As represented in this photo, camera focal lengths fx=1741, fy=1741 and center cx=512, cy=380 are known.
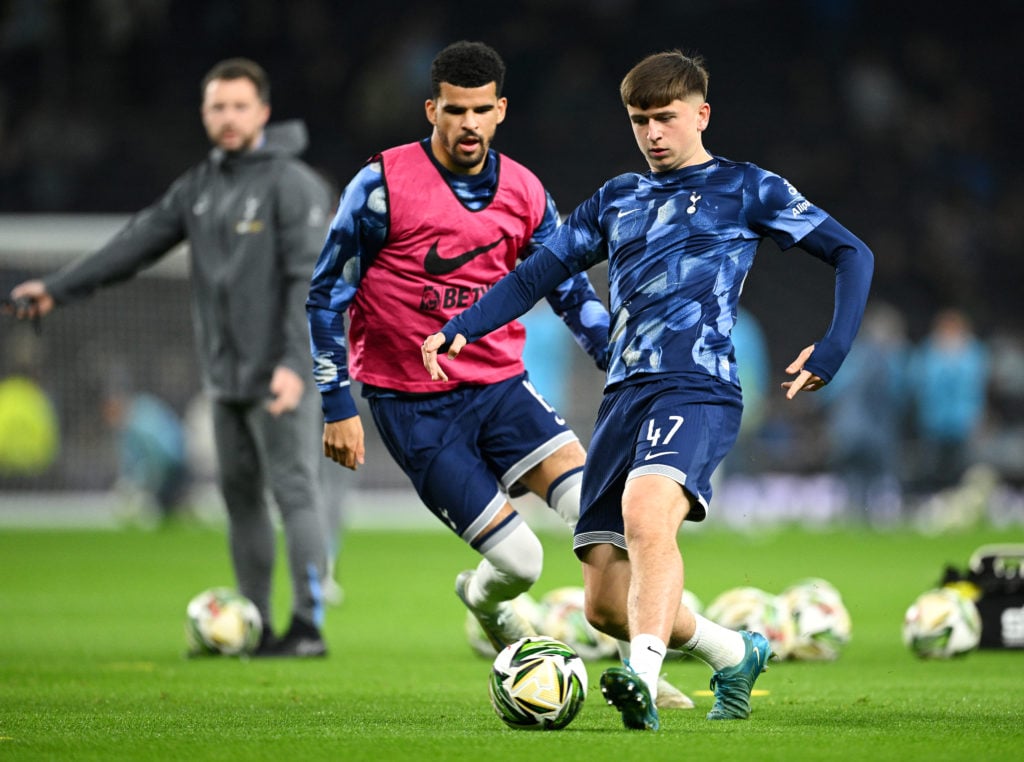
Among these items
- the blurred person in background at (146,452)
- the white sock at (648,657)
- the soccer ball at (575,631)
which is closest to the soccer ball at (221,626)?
the soccer ball at (575,631)

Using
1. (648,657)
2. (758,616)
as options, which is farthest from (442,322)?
(758,616)

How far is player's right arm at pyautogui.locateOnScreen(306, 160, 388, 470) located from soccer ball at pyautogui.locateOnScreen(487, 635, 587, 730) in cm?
137

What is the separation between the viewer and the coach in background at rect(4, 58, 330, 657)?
327 inches

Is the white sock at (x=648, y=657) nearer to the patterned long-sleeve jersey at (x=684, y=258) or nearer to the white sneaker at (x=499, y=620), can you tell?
the patterned long-sleeve jersey at (x=684, y=258)

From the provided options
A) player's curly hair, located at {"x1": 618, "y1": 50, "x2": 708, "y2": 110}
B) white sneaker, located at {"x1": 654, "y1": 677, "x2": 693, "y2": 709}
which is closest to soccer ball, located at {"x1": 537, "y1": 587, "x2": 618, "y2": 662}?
white sneaker, located at {"x1": 654, "y1": 677, "x2": 693, "y2": 709}

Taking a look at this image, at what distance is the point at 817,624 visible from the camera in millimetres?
8047

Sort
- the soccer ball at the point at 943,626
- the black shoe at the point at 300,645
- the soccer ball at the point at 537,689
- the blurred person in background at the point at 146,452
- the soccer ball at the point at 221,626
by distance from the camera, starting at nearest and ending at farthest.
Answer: the soccer ball at the point at 537,689 < the soccer ball at the point at 943,626 < the soccer ball at the point at 221,626 < the black shoe at the point at 300,645 < the blurred person in background at the point at 146,452

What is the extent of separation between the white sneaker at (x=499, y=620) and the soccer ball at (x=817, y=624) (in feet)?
5.15

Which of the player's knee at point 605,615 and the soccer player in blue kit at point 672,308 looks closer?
the soccer player in blue kit at point 672,308

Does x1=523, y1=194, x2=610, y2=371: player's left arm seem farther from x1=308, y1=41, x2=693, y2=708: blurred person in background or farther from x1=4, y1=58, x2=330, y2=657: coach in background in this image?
x1=4, y1=58, x2=330, y2=657: coach in background

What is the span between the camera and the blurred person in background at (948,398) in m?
20.1

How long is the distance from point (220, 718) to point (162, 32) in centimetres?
2083

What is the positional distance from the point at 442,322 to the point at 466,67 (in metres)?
0.96

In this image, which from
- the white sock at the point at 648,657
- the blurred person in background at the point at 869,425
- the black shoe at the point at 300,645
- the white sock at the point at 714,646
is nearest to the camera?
the white sock at the point at 648,657
